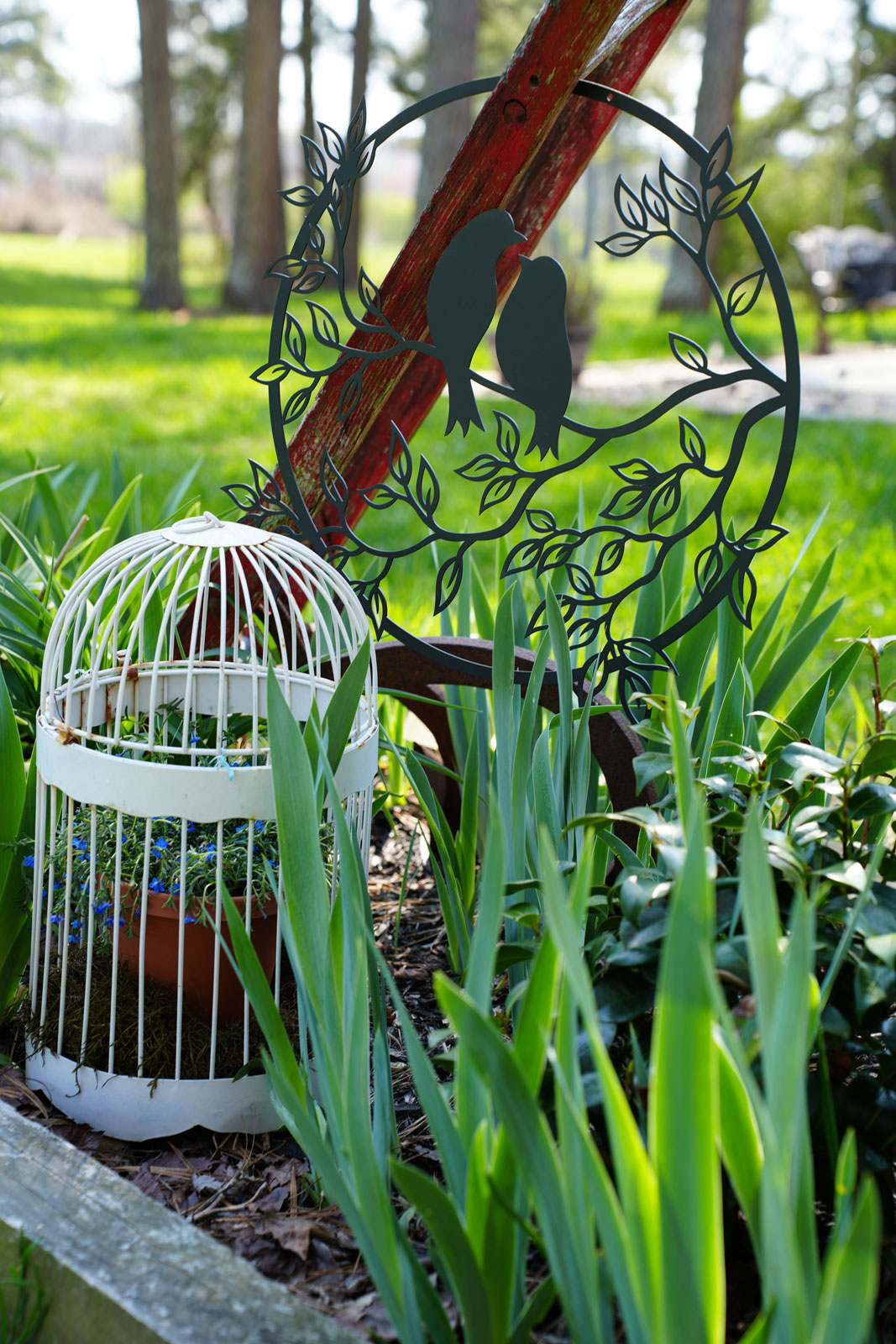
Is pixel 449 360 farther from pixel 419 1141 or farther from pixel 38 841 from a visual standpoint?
pixel 419 1141

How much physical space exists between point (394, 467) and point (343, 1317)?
1060mm

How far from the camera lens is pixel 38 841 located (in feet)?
4.20

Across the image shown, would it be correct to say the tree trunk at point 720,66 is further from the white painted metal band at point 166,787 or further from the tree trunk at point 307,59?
the white painted metal band at point 166,787

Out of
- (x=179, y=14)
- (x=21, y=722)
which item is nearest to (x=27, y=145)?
(x=179, y=14)

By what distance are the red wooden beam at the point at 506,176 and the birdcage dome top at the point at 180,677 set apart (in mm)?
321

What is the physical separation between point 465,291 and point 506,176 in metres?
0.18

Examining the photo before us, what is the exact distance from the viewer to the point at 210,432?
5.04m

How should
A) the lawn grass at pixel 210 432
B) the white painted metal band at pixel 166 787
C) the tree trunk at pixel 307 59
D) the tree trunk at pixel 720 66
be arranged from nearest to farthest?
the white painted metal band at pixel 166 787 → the lawn grass at pixel 210 432 → the tree trunk at pixel 720 66 → the tree trunk at pixel 307 59

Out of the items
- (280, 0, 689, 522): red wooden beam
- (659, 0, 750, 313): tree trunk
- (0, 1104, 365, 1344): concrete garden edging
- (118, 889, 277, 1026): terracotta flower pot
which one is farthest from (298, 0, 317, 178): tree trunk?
(0, 1104, 365, 1344): concrete garden edging

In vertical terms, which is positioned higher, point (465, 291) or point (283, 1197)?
point (465, 291)

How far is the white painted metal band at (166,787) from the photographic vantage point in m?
1.18

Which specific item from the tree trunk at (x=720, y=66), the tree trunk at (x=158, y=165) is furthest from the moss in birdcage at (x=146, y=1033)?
the tree trunk at (x=158, y=165)

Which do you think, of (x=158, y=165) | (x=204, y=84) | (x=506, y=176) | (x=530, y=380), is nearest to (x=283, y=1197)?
(x=530, y=380)

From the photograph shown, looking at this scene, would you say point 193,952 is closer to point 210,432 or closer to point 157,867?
point 157,867
